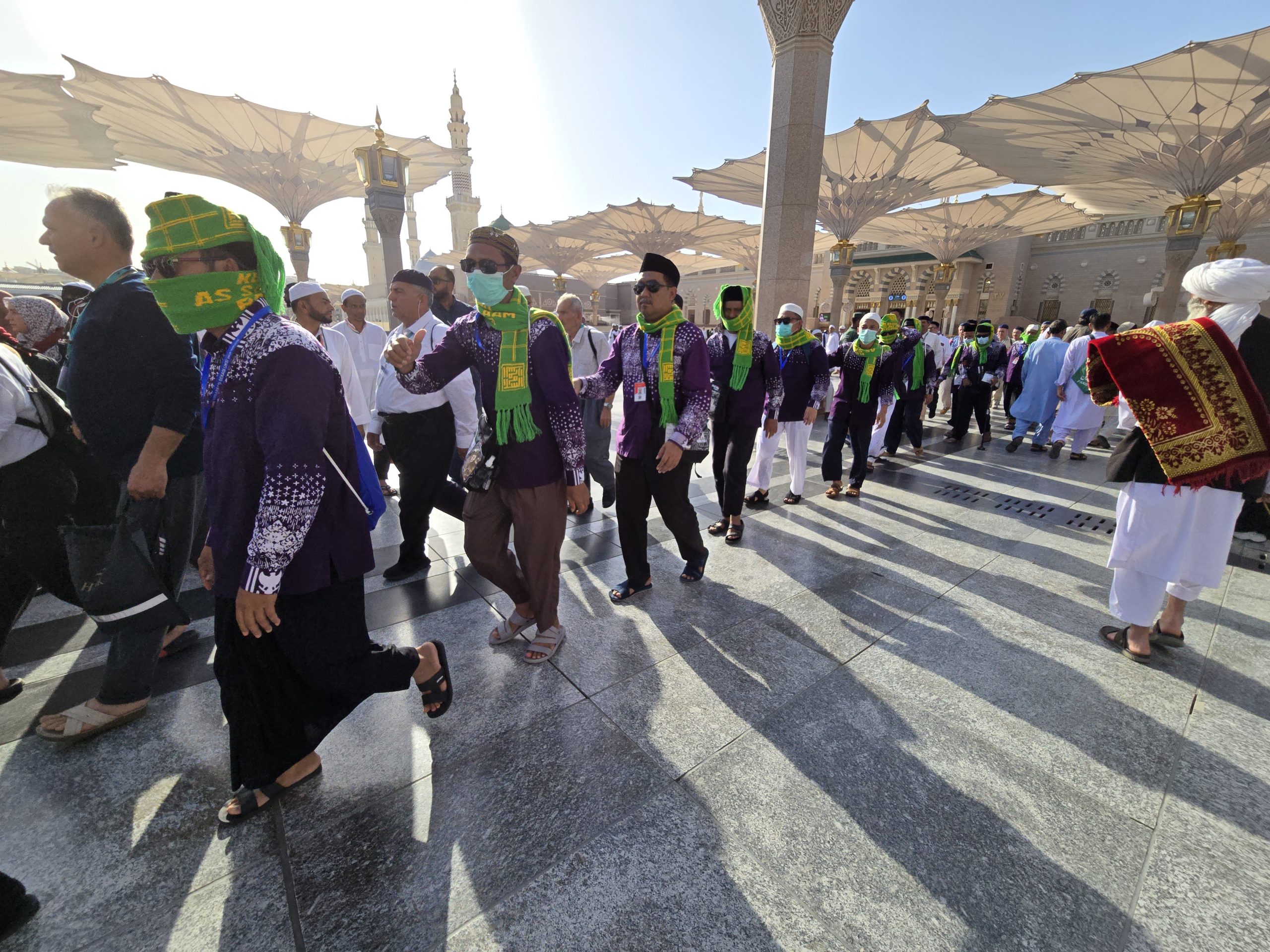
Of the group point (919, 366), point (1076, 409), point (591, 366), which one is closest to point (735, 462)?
point (591, 366)

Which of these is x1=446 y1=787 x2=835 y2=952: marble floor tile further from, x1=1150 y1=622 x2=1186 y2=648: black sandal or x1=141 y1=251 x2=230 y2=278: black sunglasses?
x1=1150 y1=622 x2=1186 y2=648: black sandal

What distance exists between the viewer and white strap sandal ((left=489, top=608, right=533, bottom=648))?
9.61 ft

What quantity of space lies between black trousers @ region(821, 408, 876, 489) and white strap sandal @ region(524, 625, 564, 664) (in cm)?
403

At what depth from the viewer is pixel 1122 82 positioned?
13.9 m

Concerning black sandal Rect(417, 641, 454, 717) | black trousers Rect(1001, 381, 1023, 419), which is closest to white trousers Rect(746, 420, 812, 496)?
black sandal Rect(417, 641, 454, 717)

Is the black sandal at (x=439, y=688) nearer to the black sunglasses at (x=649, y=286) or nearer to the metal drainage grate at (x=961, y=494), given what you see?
the black sunglasses at (x=649, y=286)

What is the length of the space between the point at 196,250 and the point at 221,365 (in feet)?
1.14

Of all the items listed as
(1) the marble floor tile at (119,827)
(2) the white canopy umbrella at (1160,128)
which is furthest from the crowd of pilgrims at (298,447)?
(2) the white canopy umbrella at (1160,128)

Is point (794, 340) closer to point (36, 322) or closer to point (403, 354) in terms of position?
point (403, 354)

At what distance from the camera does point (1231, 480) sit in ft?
8.51

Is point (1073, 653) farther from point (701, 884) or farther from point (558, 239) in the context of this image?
point (558, 239)

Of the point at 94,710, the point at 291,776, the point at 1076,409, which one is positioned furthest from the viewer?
the point at 1076,409

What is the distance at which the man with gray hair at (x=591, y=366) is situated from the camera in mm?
5129

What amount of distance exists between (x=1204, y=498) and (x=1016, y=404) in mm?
6744
